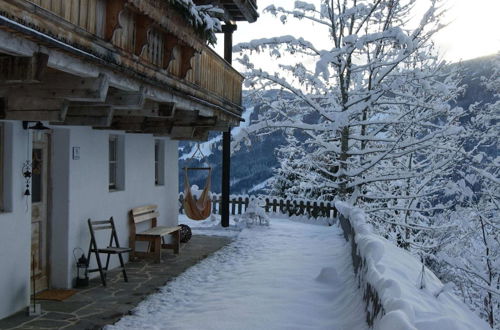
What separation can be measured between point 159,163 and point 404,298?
9.12 m

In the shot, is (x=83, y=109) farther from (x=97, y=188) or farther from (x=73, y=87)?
(x=97, y=188)

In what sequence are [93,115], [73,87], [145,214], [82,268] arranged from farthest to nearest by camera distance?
[145,214] < [82,268] < [93,115] < [73,87]

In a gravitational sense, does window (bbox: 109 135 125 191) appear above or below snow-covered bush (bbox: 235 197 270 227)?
above

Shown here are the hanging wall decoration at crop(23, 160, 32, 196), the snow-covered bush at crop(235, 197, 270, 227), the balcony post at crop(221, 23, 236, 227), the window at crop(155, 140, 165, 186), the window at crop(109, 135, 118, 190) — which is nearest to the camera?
the hanging wall decoration at crop(23, 160, 32, 196)

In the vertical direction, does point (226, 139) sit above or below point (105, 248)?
above

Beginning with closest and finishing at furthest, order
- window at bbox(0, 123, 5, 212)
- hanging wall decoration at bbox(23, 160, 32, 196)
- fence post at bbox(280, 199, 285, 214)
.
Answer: window at bbox(0, 123, 5, 212)
hanging wall decoration at bbox(23, 160, 32, 196)
fence post at bbox(280, 199, 285, 214)

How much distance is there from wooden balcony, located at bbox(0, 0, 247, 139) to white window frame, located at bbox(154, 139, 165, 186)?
2.91 m

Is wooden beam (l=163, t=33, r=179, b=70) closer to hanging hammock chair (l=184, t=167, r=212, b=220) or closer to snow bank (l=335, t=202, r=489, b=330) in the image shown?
snow bank (l=335, t=202, r=489, b=330)

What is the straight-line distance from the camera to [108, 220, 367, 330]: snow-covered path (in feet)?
20.8

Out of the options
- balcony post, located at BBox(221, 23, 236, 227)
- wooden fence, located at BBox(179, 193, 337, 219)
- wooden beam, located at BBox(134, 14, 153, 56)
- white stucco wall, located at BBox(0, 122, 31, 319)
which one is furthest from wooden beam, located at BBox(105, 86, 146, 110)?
wooden fence, located at BBox(179, 193, 337, 219)

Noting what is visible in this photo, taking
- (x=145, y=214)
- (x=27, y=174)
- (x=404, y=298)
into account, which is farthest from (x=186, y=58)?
(x=404, y=298)

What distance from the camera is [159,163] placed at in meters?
12.4

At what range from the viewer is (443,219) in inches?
754

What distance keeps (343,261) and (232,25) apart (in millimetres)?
8019
